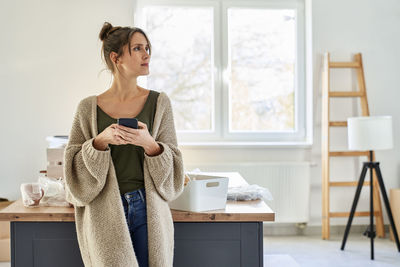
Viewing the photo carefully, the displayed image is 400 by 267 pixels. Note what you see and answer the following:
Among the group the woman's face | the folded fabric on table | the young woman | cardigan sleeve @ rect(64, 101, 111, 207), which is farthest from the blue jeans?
the folded fabric on table

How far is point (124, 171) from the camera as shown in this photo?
1.58 m

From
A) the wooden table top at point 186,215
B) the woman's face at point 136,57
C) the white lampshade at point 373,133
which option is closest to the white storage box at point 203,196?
the wooden table top at point 186,215

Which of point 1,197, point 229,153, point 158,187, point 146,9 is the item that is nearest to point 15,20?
point 146,9

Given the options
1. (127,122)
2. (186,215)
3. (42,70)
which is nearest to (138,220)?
(186,215)

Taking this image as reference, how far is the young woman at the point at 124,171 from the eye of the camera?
4.92 ft

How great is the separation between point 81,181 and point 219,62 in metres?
2.69

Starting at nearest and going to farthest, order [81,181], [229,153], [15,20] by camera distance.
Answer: [81,181] → [15,20] → [229,153]

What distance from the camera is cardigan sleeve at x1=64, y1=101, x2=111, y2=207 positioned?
1.50 meters

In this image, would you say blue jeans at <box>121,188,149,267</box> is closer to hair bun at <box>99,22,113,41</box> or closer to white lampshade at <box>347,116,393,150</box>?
hair bun at <box>99,22,113,41</box>

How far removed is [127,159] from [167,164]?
159mm

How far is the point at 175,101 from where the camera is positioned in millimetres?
4055

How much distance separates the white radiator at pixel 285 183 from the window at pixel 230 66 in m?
0.33

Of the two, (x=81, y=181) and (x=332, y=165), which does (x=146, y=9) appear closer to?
(x=332, y=165)

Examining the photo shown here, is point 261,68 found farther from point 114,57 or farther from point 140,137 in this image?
point 140,137
